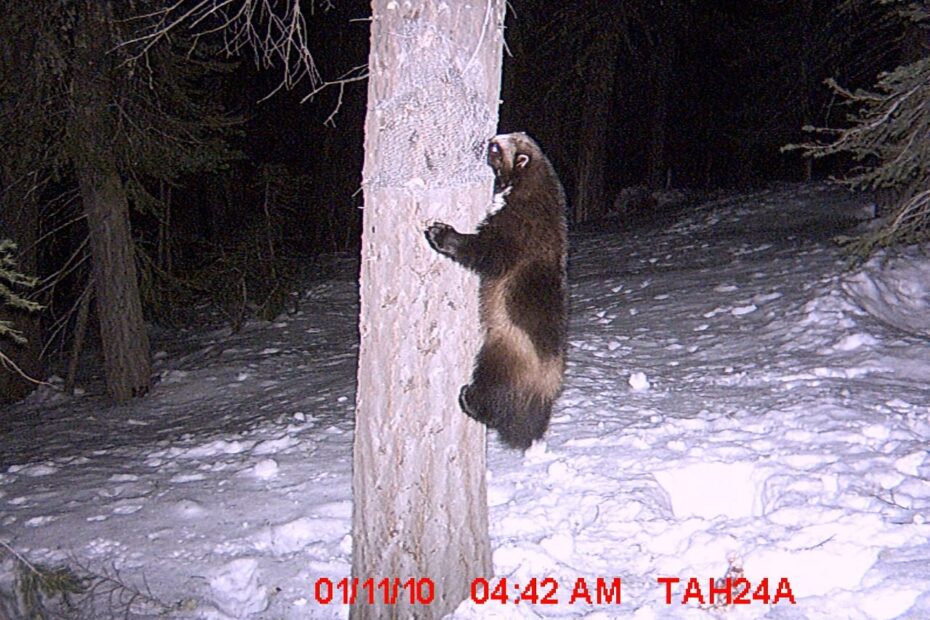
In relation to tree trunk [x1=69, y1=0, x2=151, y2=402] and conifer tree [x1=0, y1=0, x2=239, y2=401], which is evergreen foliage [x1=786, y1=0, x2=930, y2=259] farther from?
tree trunk [x1=69, y1=0, x2=151, y2=402]

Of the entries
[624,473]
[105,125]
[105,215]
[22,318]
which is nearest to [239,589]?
[624,473]

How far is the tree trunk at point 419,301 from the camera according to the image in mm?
3607

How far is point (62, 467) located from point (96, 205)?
3.51m

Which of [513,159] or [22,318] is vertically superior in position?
[513,159]

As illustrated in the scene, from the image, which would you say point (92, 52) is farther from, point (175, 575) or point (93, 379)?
A: point (175, 575)

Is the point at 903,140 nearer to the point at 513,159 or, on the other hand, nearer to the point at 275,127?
the point at 513,159

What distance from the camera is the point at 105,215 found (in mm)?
9250

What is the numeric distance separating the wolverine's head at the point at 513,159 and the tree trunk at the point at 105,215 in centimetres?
588
